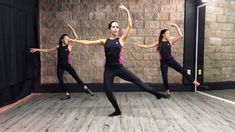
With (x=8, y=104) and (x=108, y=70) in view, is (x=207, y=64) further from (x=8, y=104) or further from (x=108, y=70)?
(x=8, y=104)

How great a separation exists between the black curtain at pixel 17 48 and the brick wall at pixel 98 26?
318 mm

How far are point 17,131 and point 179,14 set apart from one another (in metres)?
4.60

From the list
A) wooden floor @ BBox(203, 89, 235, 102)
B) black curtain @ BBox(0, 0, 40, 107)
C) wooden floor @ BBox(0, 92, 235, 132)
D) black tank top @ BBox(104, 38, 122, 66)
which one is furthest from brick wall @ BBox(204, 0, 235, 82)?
black curtain @ BBox(0, 0, 40, 107)

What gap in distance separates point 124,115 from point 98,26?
2.87m

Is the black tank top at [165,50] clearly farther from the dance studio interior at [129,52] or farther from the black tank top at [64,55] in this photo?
the black tank top at [64,55]

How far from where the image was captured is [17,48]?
191 inches

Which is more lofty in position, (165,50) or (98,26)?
(98,26)

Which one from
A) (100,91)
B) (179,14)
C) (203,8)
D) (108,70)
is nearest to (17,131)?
(108,70)

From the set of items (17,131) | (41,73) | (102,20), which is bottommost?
(17,131)

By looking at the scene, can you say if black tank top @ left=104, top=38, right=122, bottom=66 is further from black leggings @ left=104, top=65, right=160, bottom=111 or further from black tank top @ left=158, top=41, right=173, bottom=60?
black tank top @ left=158, top=41, right=173, bottom=60

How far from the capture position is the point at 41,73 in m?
6.14

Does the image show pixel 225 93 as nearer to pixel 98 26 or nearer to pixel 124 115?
pixel 124 115

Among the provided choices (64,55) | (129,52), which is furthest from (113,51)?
(129,52)

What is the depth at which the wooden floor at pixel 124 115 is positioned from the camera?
3287 mm
